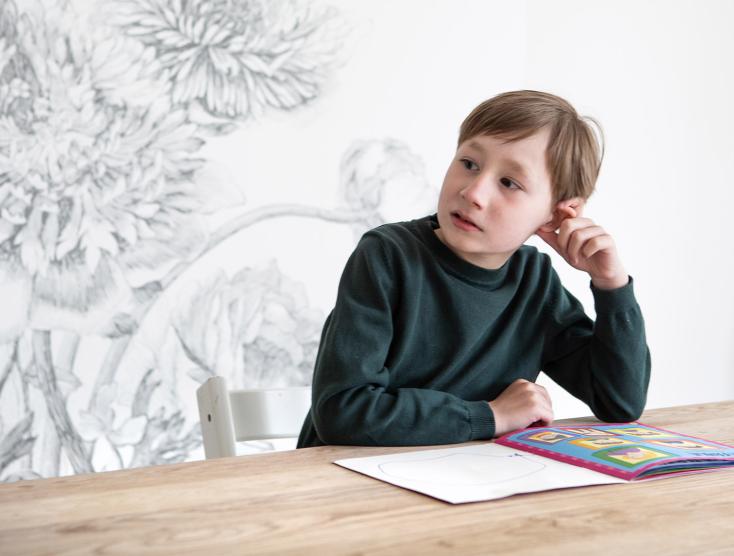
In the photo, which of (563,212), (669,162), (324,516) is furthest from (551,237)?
(669,162)

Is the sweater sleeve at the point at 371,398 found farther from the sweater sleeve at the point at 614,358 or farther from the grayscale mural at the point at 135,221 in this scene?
the grayscale mural at the point at 135,221

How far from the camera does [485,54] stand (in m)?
2.64

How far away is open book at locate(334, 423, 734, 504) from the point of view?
32.0 inches

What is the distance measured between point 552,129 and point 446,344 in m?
0.32

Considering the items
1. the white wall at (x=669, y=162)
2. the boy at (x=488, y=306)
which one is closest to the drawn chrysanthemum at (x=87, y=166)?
the boy at (x=488, y=306)

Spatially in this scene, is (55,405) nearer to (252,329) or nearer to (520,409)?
(252,329)

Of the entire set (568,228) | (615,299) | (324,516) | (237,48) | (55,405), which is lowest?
(55,405)

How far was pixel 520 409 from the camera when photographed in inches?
43.6

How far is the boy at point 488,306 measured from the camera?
1062mm

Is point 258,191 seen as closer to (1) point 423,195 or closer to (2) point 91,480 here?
(1) point 423,195

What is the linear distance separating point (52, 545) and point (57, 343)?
5.19 feet

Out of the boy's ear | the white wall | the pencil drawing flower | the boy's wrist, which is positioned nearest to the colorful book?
the boy's wrist

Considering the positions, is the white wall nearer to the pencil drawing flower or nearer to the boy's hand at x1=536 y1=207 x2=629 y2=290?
the pencil drawing flower

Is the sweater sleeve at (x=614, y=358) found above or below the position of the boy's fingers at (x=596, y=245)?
below
